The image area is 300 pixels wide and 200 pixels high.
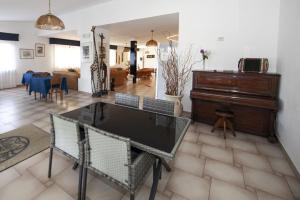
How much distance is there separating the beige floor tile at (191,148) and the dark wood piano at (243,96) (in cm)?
97

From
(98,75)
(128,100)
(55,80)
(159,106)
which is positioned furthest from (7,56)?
(159,106)

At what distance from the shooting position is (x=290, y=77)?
98.6 inches

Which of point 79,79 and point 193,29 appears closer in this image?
point 193,29

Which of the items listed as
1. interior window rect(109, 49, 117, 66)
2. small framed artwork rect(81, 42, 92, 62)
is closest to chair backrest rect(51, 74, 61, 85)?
small framed artwork rect(81, 42, 92, 62)

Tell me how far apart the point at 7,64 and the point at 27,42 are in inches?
52.5

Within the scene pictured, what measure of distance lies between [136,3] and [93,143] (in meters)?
4.51

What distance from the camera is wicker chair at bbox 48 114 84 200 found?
63.1 inches

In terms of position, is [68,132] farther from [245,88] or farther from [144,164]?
[245,88]

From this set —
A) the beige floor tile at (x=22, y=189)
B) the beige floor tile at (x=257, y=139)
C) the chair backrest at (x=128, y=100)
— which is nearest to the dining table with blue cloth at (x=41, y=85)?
the chair backrest at (x=128, y=100)

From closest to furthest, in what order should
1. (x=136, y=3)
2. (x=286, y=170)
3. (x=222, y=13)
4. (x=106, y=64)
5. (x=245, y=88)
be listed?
1. (x=286, y=170)
2. (x=245, y=88)
3. (x=222, y=13)
4. (x=136, y=3)
5. (x=106, y=64)

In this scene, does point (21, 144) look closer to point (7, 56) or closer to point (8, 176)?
point (8, 176)

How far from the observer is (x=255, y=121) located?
10.3 feet

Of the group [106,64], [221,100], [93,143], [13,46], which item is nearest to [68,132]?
[93,143]

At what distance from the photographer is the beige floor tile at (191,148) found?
8.48 feet
